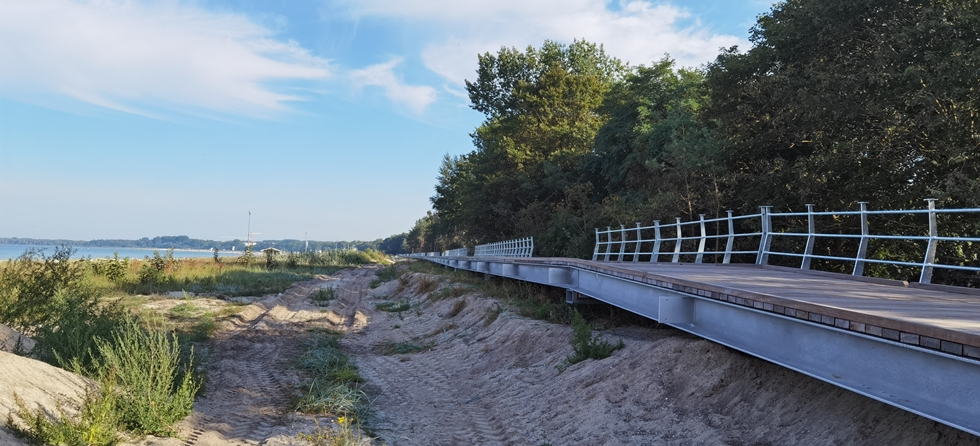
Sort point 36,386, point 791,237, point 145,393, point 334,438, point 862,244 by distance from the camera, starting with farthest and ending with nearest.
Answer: point 791,237 → point 862,244 → point 145,393 → point 36,386 → point 334,438

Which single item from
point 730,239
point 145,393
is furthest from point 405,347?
point 145,393

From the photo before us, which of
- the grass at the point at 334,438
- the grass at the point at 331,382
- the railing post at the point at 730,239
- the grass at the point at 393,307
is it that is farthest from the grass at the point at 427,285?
the grass at the point at 334,438

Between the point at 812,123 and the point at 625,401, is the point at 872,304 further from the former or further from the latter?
the point at 812,123

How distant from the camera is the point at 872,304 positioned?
5.66 meters

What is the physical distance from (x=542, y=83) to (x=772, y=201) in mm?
34338

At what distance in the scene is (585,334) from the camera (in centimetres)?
977

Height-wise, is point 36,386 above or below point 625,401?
above

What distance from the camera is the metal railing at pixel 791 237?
7.92m

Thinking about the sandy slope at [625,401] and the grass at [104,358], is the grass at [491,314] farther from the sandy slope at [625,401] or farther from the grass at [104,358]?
the grass at [104,358]

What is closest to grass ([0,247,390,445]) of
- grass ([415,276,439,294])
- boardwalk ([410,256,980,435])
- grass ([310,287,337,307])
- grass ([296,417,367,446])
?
grass ([296,417,367,446])

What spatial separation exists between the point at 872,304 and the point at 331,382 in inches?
294

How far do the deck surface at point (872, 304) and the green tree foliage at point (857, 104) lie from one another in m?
7.16

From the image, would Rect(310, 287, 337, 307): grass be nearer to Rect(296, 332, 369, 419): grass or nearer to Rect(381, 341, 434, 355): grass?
Rect(296, 332, 369, 419): grass

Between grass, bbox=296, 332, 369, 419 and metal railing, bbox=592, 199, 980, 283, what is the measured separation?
639 cm
